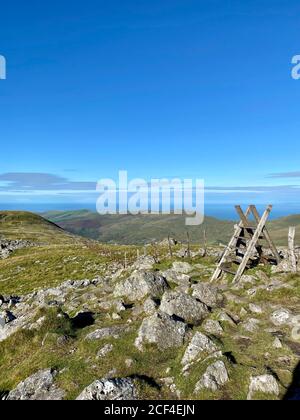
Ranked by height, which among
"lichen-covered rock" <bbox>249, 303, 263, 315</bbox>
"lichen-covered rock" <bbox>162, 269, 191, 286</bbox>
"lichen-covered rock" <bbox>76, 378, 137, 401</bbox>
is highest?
"lichen-covered rock" <bbox>162, 269, 191, 286</bbox>

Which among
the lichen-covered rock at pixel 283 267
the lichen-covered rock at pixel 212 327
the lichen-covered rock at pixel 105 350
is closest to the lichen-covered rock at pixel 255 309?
the lichen-covered rock at pixel 212 327

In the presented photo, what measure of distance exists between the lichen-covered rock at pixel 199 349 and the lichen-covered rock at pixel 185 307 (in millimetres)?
3177

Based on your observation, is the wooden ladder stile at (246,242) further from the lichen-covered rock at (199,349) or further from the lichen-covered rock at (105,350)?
the lichen-covered rock at (105,350)

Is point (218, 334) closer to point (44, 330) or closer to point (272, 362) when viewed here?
point (272, 362)

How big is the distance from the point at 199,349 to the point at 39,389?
6.52m

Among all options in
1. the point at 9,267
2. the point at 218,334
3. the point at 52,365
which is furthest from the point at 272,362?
the point at 9,267

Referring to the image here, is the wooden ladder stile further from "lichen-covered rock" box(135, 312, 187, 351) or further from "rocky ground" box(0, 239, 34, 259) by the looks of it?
"rocky ground" box(0, 239, 34, 259)

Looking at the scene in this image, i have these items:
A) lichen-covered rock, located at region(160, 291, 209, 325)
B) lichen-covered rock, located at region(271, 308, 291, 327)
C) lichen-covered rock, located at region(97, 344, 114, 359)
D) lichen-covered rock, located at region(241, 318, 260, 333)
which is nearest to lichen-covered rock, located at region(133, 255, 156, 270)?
lichen-covered rock, located at region(160, 291, 209, 325)

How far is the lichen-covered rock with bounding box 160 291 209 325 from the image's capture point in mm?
18344

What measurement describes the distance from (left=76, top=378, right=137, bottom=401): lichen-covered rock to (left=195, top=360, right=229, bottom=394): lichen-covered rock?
238 cm

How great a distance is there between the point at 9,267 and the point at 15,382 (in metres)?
50.7
